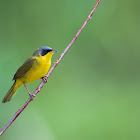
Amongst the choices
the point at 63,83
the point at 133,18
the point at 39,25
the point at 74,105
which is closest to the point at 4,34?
the point at 39,25

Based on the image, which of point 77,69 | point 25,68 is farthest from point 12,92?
point 77,69

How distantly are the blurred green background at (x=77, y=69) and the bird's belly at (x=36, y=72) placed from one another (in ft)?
6.37

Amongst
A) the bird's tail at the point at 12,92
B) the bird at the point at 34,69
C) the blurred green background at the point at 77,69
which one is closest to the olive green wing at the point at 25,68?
the bird at the point at 34,69

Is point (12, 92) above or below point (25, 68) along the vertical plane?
below

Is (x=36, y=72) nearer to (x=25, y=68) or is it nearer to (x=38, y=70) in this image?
(x=38, y=70)

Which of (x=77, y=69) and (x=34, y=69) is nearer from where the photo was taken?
(x=34, y=69)

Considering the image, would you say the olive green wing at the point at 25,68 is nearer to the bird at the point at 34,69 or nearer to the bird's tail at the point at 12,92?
the bird at the point at 34,69

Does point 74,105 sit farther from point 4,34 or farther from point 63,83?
point 4,34

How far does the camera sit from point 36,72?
4.10 metres

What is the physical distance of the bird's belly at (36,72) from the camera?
4.09 m

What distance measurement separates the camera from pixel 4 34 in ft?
23.4

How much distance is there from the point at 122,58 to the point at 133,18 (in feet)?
3.78

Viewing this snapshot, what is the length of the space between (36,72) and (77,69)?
3794 millimetres

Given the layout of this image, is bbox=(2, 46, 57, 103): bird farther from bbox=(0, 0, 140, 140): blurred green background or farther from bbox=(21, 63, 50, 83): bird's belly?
bbox=(0, 0, 140, 140): blurred green background
